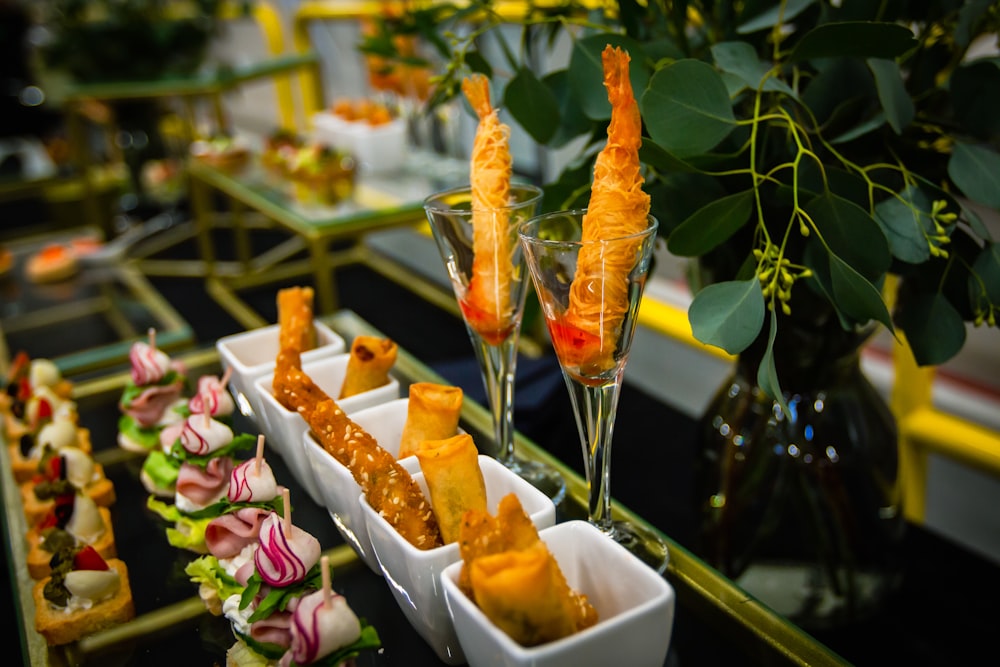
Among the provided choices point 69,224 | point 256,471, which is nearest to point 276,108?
point 69,224

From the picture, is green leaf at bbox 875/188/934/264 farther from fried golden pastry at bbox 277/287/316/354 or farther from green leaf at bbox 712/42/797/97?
fried golden pastry at bbox 277/287/316/354

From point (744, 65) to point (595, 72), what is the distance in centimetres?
13

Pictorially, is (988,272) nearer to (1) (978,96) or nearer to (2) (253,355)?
(1) (978,96)

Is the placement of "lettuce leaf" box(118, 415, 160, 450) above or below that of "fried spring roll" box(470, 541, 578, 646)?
below

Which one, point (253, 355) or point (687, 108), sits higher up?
point (687, 108)

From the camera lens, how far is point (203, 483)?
0.79 meters

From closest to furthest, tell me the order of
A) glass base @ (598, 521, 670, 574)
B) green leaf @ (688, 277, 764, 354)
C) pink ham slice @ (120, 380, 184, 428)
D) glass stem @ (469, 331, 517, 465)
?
1. green leaf @ (688, 277, 764, 354)
2. glass base @ (598, 521, 670, 574)
3. glass stem @ (469, 331, 517, 465)
4. pink ham slice @ (120, 380, 184, 428)

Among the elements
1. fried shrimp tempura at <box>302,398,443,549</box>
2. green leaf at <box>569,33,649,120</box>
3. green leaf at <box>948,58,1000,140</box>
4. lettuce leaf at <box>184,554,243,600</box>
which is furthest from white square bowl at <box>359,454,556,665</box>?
green leaf at <box>948,58,1000,140</box>

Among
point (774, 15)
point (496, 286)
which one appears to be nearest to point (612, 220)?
point (496, 286)

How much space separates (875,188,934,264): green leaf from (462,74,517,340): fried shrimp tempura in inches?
11.5

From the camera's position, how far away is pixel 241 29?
4438mm

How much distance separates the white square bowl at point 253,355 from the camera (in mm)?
896

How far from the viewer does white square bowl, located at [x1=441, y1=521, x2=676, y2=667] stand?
503 mm

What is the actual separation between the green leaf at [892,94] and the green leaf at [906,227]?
6 cm
